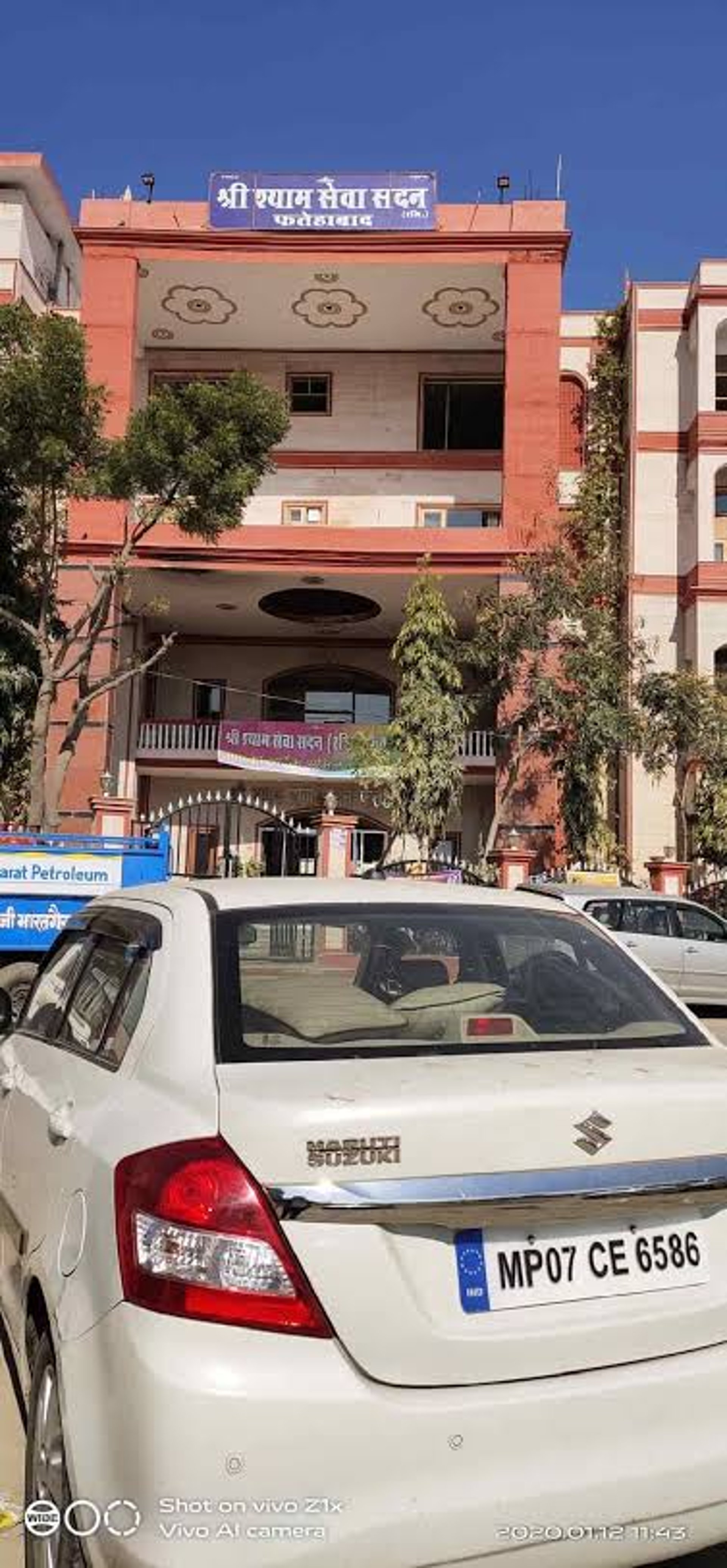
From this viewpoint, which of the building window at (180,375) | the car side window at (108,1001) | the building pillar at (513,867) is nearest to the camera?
the car side window at (108,1001)

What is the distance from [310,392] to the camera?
2925 centimetres

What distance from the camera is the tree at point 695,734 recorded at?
22062 mm

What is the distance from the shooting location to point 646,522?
26.6 metres

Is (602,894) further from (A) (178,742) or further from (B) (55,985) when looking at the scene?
(A) (178,742)

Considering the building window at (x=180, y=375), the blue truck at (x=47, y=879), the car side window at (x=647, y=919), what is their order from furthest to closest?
1. the building window at (x=180, y=375)
2. the car side window at (x=647, y=919)
3. the blue truck at (x=47, y=879)

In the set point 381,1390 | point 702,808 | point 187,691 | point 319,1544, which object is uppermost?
point 187,691

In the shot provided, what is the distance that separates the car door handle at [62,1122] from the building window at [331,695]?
88.5 ft

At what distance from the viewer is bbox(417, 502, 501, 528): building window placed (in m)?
28.1

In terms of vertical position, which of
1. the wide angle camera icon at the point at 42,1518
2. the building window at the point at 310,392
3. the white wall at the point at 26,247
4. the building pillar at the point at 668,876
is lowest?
the wide angle camera icon at the point at 42,1518

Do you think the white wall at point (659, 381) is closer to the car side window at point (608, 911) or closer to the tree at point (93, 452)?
the tree at point (93, 452)

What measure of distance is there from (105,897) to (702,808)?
20.8 meters

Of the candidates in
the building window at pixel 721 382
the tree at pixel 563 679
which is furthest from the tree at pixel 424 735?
the building window at pixel 721 382

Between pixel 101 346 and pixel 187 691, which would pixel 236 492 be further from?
pixel 187 691

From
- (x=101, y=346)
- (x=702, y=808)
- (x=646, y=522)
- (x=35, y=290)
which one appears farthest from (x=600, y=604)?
(x=35, y=290)
